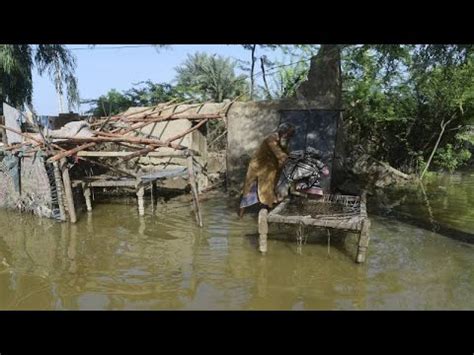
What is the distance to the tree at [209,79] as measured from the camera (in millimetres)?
21812

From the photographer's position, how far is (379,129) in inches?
552

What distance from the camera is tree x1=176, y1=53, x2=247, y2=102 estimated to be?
71.6ft

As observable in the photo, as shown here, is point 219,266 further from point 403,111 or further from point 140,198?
point 403,111

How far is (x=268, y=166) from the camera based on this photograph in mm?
7250

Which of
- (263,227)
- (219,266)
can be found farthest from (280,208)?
(219,266)

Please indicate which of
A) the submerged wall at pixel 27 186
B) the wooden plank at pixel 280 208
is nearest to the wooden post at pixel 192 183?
the wooden plank at pixel 280 208

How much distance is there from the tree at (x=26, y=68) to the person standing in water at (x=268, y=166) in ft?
46.9

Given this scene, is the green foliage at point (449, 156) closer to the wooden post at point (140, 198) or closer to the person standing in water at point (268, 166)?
the person standing in water at point (268, 166)

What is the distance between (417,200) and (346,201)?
4613 mm

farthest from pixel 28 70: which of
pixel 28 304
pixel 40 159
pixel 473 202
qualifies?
pixel 473 202

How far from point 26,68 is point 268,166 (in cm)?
1565

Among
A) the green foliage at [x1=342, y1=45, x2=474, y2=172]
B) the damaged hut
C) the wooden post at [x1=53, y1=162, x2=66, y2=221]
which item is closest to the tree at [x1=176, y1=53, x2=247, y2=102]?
the green foliage at [x1=342, y1=45, x2=474, y2=172]
